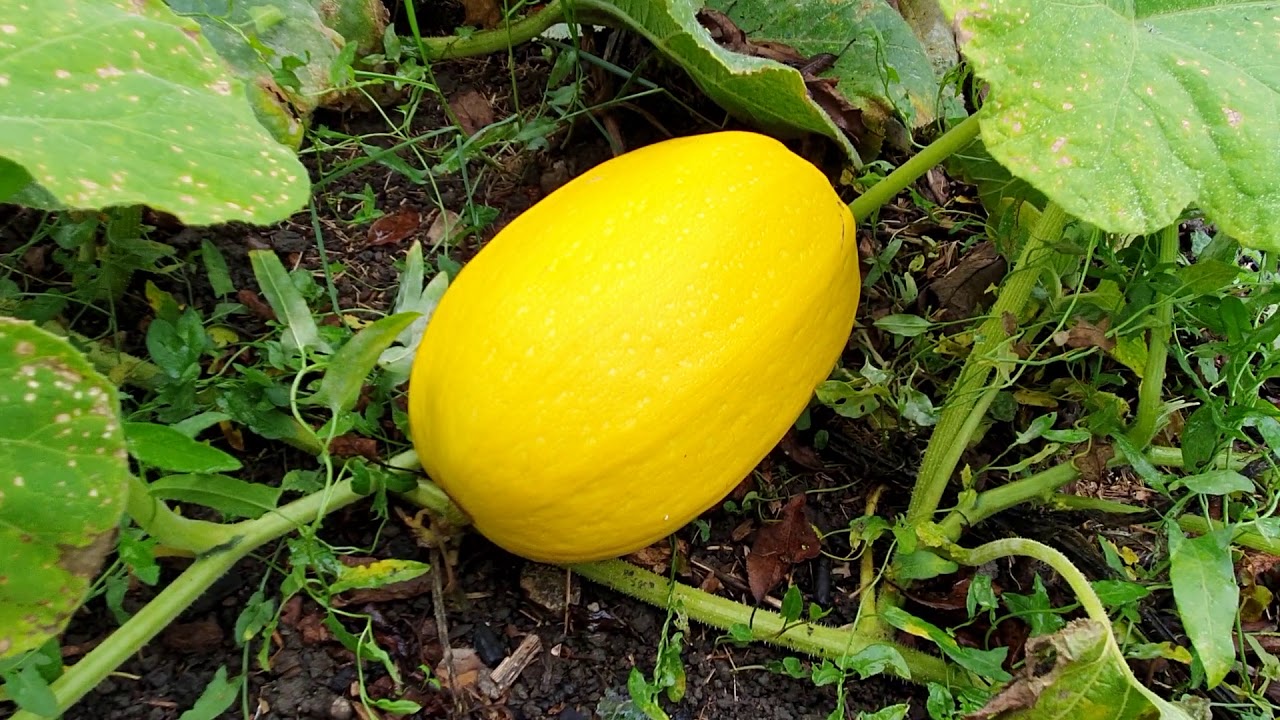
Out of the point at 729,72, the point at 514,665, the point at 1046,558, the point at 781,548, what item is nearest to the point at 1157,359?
the point at 1046,558

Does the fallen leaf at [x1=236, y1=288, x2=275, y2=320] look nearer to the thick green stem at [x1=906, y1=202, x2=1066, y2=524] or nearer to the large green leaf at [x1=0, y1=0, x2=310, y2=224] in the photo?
the large green leaf at [x1=0, y1=0, x2=310, y2=224]

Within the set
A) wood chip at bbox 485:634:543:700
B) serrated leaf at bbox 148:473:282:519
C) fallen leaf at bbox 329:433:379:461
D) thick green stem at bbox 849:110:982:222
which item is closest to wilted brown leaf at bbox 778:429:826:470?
thick green stem at bbox 849:110:982:222

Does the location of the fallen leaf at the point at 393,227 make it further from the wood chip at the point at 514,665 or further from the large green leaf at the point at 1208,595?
the large green leaf at the point at 1208,595

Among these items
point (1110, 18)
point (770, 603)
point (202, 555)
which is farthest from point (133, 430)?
point (1110, 18)

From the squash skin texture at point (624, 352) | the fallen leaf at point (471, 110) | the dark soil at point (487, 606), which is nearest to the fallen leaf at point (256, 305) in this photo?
the dark soil at point (487, 606)

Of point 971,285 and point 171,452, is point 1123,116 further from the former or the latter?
point 171,452

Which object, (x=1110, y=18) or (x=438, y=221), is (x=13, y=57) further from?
(x=1110, y=18)
